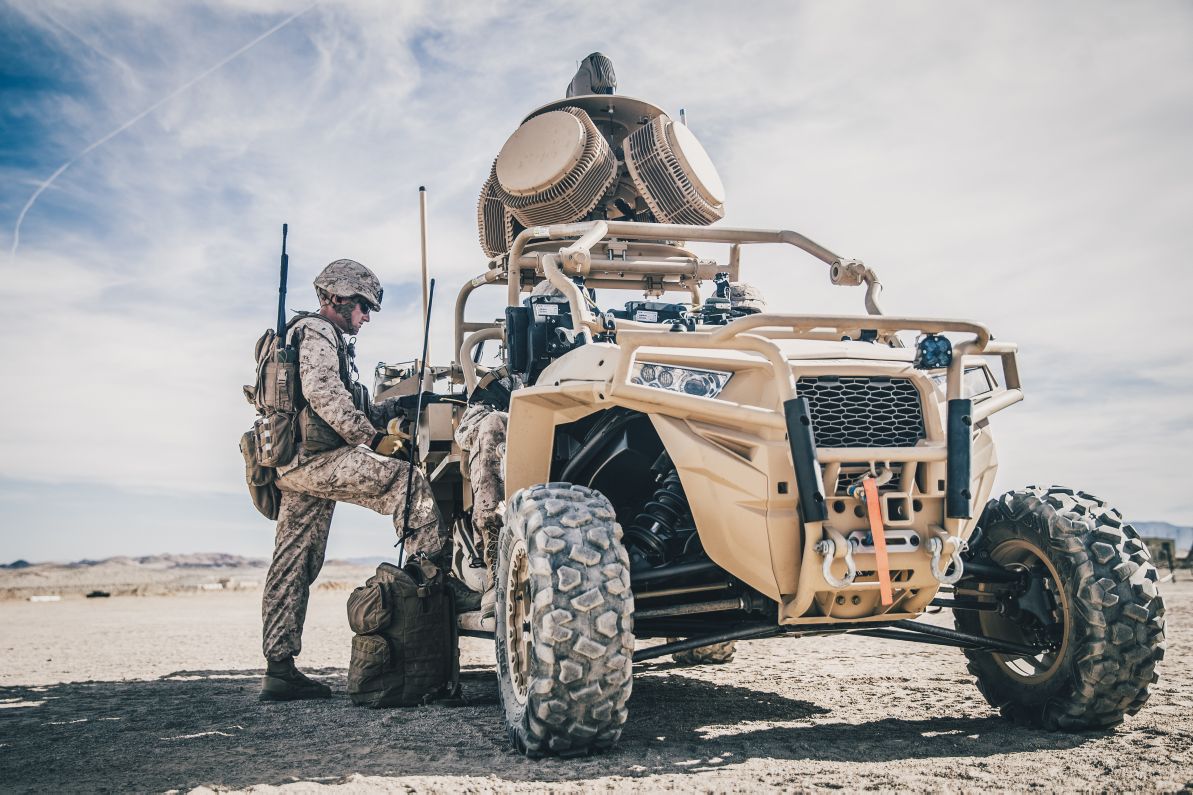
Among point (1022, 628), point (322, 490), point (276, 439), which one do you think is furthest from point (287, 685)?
point (1022, 628)

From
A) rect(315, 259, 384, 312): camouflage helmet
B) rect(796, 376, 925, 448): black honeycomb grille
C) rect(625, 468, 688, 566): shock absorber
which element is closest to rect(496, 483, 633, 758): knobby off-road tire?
rect(625, 468, 688, 566): shock absorber

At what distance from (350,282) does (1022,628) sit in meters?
4.32

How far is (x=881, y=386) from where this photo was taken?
4035mm

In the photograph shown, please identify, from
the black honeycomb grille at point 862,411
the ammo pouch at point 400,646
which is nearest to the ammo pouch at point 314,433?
the ammo pouch at point 400,646

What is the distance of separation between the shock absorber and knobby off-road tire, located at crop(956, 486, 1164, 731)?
1.49 meters

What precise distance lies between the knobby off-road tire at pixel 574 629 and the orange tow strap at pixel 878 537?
0.86 meters

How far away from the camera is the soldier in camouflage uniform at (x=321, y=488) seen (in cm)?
600

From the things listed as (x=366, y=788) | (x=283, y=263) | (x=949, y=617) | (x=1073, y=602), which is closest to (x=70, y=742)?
(x=366, y=788)

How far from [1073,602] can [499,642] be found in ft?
7.56

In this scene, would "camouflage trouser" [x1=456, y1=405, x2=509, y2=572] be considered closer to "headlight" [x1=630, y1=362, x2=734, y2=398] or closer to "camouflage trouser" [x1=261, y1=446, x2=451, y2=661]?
"camouflage trouser" [x1=261, y1=446, x2=451, y2=661]

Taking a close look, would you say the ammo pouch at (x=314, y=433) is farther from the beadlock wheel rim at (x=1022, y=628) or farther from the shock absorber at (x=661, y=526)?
the beadlock wheel rim at (x=1022, y=628)

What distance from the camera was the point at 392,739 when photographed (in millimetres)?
4340

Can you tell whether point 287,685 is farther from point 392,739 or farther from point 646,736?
point 646,736

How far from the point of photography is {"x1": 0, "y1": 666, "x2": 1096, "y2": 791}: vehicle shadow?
3.70 meters
